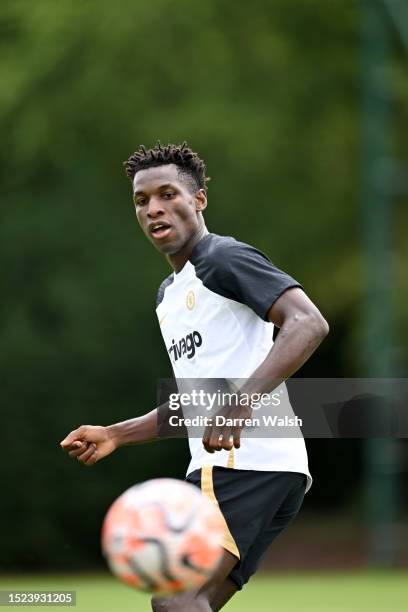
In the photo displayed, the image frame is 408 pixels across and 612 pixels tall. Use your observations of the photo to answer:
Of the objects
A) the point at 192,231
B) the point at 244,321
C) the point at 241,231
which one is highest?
the point at 241,231

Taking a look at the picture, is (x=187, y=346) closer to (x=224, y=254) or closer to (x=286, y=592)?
(x=224, y=254)

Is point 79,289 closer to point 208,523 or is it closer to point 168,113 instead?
point 168,113

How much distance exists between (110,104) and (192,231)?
30.6ft

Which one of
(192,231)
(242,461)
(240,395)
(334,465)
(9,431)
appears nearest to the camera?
(240,395)

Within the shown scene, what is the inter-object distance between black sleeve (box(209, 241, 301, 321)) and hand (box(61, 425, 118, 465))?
834mm

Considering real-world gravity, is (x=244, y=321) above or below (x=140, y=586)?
above

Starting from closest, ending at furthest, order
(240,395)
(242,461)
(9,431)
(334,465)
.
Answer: (240,395)
(242,461)
(9,431)
(334,465)

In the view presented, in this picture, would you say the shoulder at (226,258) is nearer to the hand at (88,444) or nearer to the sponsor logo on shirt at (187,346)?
the sponsor logo on shirt at (187,346)

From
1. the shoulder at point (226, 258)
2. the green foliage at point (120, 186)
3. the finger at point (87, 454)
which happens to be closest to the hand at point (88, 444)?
the finger at point (87, 454)

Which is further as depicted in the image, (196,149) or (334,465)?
(334,465)

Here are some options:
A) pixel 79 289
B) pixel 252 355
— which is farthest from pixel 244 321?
pixel 79 289

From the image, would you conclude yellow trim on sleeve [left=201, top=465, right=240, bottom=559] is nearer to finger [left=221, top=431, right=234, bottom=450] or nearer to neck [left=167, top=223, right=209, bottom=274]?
finger [left=221, top=431, right=234, bottom=450]

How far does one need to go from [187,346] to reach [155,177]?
2.27ft

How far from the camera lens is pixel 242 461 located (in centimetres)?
447
